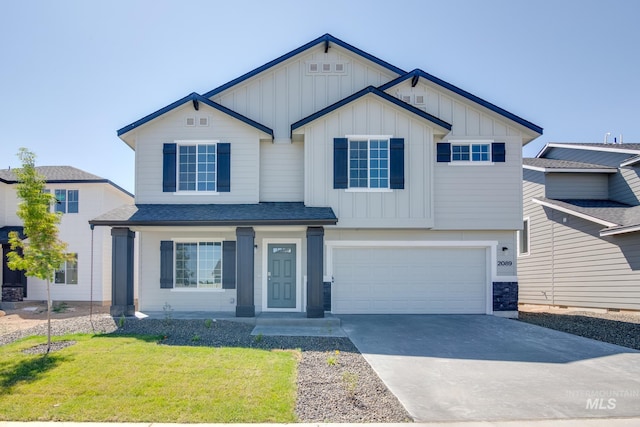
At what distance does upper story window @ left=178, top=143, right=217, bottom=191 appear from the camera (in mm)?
13344

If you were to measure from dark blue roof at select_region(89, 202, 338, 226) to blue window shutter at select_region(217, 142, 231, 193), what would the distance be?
64cm

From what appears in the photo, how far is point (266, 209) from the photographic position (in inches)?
497

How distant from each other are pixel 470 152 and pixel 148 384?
1125 cm

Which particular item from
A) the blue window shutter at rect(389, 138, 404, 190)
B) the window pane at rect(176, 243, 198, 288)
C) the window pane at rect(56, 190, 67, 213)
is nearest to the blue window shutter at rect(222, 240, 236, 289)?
the window pane at rect(176, 243, 198, 288)

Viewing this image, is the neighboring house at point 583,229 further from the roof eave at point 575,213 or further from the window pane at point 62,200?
the window pane at point 62,200

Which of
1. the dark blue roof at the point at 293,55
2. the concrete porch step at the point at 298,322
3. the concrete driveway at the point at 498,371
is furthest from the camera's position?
the dark blue roof at the point at 293,55

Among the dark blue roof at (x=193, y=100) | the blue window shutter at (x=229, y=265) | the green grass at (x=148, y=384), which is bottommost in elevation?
the green grass at (x=148, y=384)

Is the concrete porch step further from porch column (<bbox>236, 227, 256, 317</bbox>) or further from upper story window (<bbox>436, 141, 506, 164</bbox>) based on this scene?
upper story window (<bbox>436, 141, 506, 164</bbox>)

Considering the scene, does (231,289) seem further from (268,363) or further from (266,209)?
(268,363)

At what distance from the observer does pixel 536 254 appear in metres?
18.0

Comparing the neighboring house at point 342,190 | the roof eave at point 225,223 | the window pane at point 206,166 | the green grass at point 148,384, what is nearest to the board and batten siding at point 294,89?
the neighboring house at point 342,190

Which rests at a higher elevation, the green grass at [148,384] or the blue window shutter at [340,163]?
the blue window shutter at [340,163]

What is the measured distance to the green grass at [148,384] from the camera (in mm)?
5348

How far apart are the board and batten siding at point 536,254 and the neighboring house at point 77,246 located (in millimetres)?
17244
